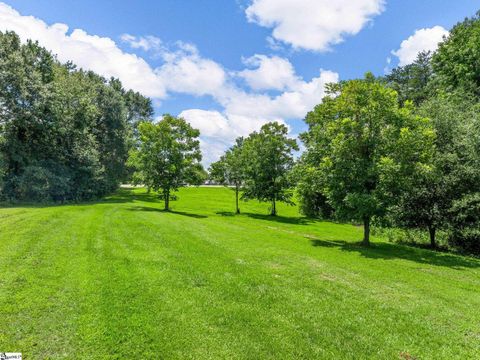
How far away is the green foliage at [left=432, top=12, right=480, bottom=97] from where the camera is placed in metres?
39.3

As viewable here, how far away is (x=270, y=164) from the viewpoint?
1548 inches

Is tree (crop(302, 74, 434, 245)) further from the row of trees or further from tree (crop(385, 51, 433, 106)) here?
tree (crop(385, 51, 433, 106))

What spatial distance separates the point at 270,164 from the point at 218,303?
31816 millimetres

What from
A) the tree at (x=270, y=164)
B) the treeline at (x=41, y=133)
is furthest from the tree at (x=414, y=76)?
the treeline at (x=41, y=133)

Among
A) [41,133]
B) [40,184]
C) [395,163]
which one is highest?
[41,133]

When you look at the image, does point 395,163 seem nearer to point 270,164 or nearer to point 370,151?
point 370,151

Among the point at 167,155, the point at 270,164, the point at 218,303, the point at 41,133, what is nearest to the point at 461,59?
the point at 270,164

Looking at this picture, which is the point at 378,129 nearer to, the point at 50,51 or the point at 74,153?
the point at 74,153

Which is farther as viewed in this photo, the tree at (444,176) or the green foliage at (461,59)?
the green foliage at (461,59)

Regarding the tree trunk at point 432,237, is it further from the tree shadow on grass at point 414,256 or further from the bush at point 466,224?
the tree shadow on grass at point 414,256

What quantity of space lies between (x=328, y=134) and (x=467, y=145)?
8.62 metres

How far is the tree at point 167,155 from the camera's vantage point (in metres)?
33.5

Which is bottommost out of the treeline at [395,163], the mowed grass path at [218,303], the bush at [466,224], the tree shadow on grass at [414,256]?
the tree shadow on grass at [414,256]

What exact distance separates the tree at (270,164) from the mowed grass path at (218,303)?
2458cm
